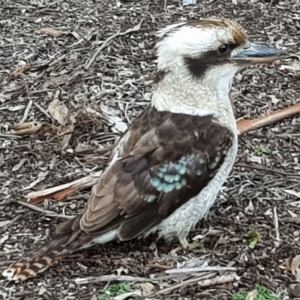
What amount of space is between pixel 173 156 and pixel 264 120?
1.29 m

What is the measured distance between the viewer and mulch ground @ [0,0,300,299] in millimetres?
4582

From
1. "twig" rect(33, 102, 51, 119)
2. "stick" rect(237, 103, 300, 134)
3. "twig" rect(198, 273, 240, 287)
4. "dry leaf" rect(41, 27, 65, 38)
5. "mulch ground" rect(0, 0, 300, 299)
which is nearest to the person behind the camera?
"twig" rect(198, 273, 240, 287)

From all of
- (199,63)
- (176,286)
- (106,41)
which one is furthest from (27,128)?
(176,286)

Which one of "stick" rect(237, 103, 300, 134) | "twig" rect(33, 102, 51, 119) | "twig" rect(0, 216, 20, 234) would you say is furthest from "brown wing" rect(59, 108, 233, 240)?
"twig" rect(33, 102, 51, 119)

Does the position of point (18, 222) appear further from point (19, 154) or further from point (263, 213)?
point (263, 213)

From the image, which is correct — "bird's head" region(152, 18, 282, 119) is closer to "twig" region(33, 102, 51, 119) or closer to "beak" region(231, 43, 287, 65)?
"beak" region(231, 43, 287, 65)

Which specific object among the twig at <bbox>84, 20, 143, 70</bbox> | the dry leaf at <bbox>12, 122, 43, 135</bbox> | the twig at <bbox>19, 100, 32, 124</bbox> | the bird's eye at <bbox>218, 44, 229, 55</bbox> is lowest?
the twig at <bbox>19, 100, 32, 124</bbox>

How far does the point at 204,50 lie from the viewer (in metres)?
4.63

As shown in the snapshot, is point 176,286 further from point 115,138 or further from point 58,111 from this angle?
point 58,111

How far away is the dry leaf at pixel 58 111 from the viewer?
5.81m

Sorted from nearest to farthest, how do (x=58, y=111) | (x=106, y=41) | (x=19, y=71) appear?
1. (x=58, y=111)
2. (x=19, y=71)
3. (x=106, y=41)

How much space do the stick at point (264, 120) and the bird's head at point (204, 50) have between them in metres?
0.98

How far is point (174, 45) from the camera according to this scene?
463 centimetres

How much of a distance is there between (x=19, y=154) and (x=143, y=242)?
3.65ft
